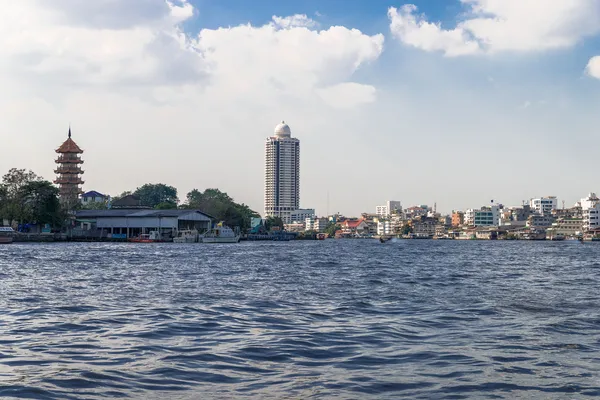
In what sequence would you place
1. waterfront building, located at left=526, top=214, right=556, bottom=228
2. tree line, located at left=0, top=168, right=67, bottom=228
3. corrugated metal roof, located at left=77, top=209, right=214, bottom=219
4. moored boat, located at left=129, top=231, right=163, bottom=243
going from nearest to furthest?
tree line, located at left=0, top=168, right=67, bottom=228
moored boat, located at left=129, top=231, right=163, bottom=243
corrugated metal roof, located at left=77, top=209, right=214, bottom=219
waterfront building, located at left=526, top=214, right=556, bottom=228

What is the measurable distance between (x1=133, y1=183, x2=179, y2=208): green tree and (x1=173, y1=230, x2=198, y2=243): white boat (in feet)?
231

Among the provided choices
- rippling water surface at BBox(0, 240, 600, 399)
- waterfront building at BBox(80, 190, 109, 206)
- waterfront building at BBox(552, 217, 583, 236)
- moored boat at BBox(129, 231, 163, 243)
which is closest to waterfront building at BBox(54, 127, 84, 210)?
moored boat at BBox(129, 231, 163, 243)

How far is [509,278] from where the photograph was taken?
2847 cm

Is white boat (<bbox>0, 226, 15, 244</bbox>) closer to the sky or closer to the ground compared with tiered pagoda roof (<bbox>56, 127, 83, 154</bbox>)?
closer to the ground

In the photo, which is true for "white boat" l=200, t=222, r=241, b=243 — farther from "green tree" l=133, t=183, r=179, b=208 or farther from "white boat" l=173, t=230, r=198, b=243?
"green tree" l=133, t=183, r=179, b=208

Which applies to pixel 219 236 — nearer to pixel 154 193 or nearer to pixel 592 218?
pixel 154 193

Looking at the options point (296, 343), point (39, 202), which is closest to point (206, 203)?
point (39, 202)

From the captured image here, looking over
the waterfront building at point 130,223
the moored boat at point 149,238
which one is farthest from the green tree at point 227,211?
the moored boat at point 149,238

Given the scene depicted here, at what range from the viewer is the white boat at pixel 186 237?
99.3 m

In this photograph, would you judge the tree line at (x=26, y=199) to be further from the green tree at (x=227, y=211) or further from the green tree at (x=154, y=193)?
the green tree at (x=154, y=193)

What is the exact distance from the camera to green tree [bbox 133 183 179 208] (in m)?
173

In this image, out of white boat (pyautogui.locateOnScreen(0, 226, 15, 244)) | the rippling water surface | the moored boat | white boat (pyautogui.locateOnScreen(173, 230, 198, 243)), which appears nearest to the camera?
the rippling water surface

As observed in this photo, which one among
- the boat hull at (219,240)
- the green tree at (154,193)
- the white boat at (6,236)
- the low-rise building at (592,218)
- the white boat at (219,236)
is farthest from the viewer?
the green tree at (154,193)

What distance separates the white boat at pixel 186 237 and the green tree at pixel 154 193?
231ft
